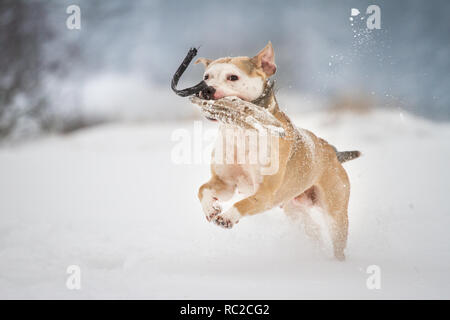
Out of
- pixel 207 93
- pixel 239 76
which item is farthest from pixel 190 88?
pixel 239 76

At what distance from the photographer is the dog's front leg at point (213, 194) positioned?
221 centimetres

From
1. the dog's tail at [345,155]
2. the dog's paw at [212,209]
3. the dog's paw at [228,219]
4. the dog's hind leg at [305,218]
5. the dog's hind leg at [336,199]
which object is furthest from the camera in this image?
the dog's hind leg at [305,218]

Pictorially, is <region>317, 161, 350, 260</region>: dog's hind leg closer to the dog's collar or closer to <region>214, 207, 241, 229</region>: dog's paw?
the dog's collar

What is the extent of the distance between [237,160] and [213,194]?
0.21 m

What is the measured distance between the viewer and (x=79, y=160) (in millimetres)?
7121

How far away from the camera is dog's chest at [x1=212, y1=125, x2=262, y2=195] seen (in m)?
2.26

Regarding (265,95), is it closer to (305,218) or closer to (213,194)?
(213,194)

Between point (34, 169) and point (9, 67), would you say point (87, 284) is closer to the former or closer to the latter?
point (34, 169)

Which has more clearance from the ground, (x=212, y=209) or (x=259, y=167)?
(x=259, y=167)

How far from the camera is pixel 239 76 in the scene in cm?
216

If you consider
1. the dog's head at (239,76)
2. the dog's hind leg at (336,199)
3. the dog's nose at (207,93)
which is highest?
the dog's head at (239,76)

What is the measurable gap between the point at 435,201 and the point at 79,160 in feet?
16.5
